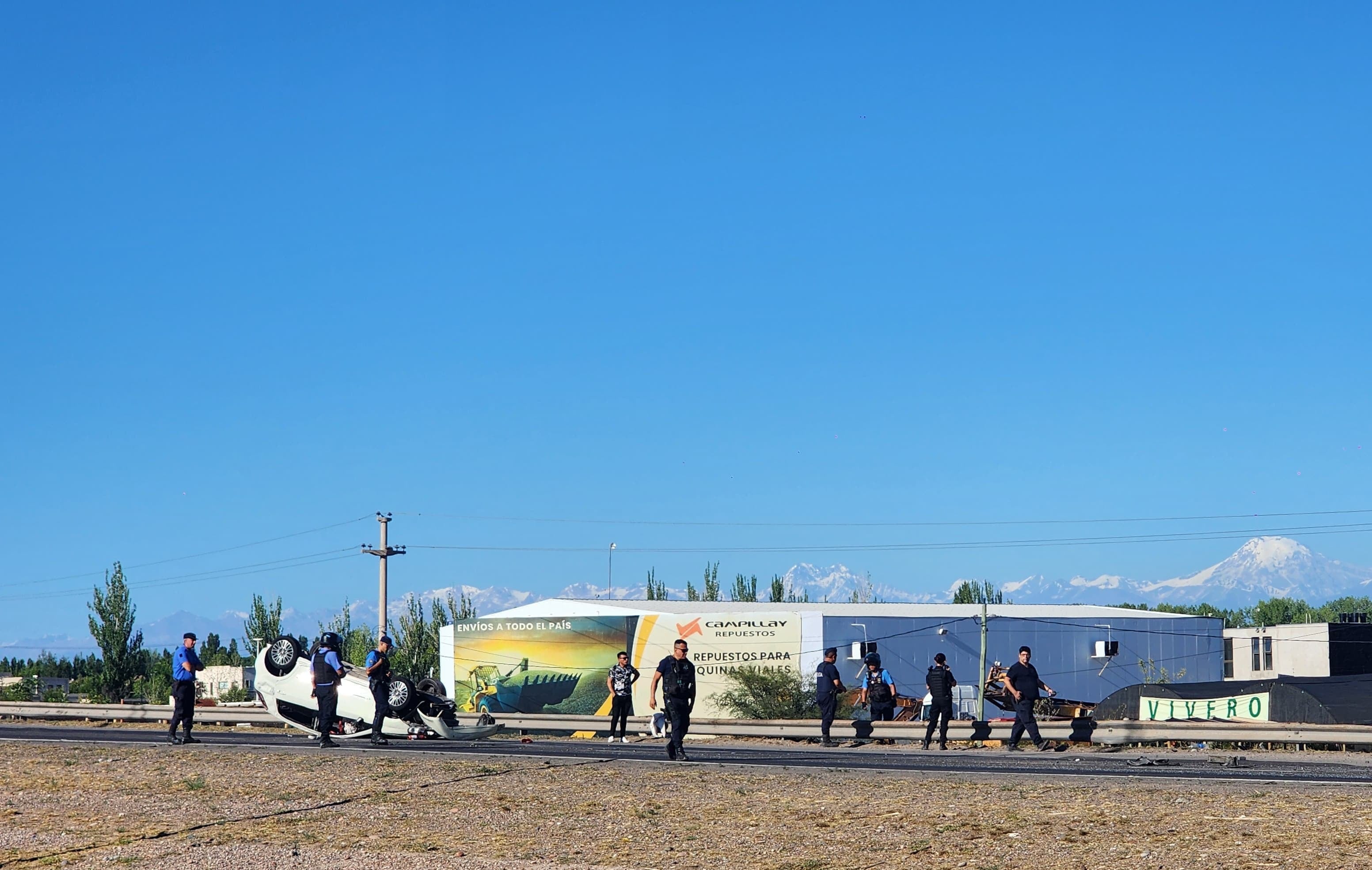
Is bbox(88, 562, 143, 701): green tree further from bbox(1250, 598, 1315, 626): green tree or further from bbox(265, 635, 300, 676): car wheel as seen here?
bbox(1250, 598, 1315, 626): green tree

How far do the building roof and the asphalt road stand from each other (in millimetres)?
40864

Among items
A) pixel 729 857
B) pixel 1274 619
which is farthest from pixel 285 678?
pixel 1274 619

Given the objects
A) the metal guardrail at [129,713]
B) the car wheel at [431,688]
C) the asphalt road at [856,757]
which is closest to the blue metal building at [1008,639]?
the metal guardrail at [129,713]

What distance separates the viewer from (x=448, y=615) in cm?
9050

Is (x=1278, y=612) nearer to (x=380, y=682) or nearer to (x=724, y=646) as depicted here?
(x=724, y=646)

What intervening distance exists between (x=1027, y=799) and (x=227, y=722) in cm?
2121

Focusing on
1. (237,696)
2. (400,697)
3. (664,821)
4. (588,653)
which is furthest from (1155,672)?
(664,821)

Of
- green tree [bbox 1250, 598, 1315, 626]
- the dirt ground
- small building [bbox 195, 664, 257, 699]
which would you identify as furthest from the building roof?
green tree [bbox 1250, 598, 1315, 626]

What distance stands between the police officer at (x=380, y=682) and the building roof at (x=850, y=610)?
42.3 meters

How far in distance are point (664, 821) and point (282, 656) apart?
13.0 metres

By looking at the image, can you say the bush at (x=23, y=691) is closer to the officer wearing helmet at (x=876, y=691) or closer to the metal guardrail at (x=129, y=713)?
the metal guardrail at (x=129, y=713)

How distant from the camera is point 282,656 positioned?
23.4 m

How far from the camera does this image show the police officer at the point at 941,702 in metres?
21.8

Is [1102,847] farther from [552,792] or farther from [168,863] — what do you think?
[168,863]
